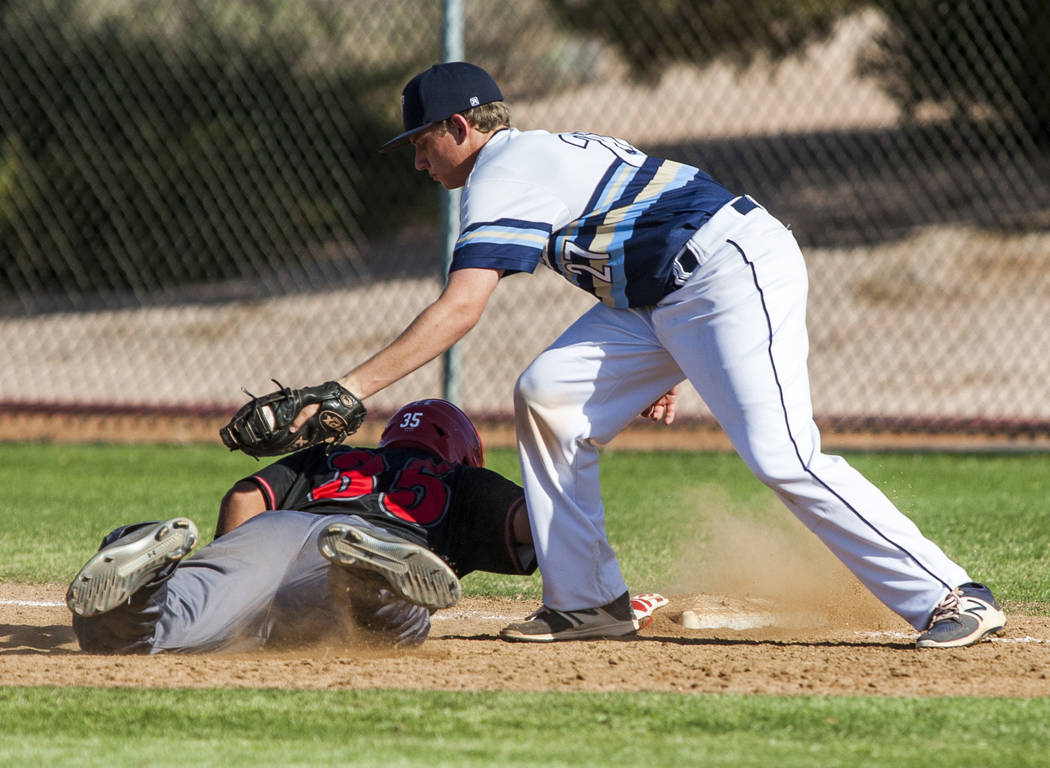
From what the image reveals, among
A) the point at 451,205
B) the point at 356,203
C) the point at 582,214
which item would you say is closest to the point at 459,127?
the point at 582,214

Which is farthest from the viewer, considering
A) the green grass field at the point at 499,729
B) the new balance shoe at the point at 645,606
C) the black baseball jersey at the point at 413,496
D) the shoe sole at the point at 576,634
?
the new balance shoe at the point at 645,606

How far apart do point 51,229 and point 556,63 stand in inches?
313

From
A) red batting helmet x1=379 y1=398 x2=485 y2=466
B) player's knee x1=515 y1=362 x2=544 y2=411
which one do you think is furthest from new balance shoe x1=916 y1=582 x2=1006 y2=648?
red batting helmet x1=379 y1=398 x2=485 y2=466

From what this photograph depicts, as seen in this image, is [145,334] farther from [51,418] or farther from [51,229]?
[51,418]

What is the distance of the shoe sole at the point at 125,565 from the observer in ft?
11.9

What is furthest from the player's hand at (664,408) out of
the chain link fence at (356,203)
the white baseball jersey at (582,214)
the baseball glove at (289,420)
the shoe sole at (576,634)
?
the chain link fence at (356,203)

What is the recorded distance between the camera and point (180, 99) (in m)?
15.6

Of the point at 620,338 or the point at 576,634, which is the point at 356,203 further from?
the point at 576,634

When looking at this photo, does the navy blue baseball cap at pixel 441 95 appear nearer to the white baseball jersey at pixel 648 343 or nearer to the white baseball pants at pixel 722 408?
the white baseball jersey at pixel 648 343

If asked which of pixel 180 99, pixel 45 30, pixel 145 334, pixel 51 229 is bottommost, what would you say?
pixel 145 334

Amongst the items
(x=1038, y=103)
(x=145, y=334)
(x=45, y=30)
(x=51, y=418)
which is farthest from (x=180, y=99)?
(x=1038, y=103)

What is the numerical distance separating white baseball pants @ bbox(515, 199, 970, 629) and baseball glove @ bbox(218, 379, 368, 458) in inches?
26.6

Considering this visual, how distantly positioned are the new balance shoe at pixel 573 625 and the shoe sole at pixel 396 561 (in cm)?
67

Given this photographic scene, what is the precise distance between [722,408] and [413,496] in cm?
101
